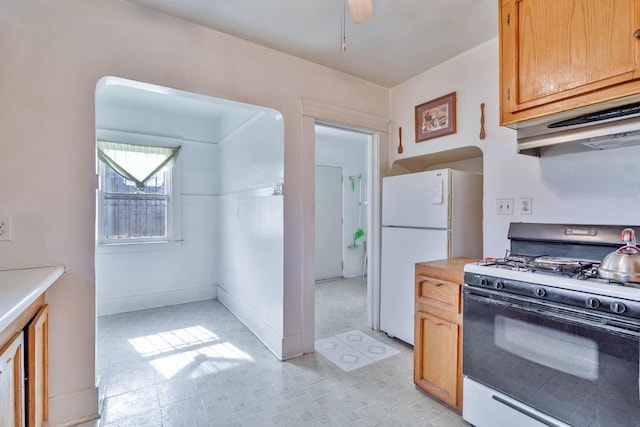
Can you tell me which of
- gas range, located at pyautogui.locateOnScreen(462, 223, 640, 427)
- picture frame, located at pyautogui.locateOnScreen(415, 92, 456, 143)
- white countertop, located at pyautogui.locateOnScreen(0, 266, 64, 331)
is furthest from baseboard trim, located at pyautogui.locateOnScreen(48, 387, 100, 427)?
picture frame, located at pyautogui.locateOnScreen(415, 92, 456, 143)

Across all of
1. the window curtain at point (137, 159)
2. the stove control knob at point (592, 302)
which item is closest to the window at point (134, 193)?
the window curtain at point (137, 159)

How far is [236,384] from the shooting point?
218cm

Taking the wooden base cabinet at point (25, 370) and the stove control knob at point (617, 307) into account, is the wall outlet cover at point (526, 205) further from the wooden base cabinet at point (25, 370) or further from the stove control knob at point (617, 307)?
the wooden base cabinet at point (25, 370)

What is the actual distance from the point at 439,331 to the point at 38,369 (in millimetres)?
2142

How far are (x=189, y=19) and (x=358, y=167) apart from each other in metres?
4.01

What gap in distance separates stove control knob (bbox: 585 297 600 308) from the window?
13.4ft

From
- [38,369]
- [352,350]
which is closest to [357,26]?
[352,350]

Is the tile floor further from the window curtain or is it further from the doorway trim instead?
the window curtain

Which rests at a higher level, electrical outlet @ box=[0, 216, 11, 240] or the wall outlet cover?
the wall outlet cover

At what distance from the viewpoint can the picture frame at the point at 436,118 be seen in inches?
103

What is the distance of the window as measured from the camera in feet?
11.9

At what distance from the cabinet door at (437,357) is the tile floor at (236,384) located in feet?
0.33

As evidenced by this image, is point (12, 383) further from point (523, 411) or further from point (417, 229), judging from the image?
point (417, 229)

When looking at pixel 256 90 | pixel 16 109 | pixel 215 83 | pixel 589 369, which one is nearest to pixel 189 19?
pixel 215 83
